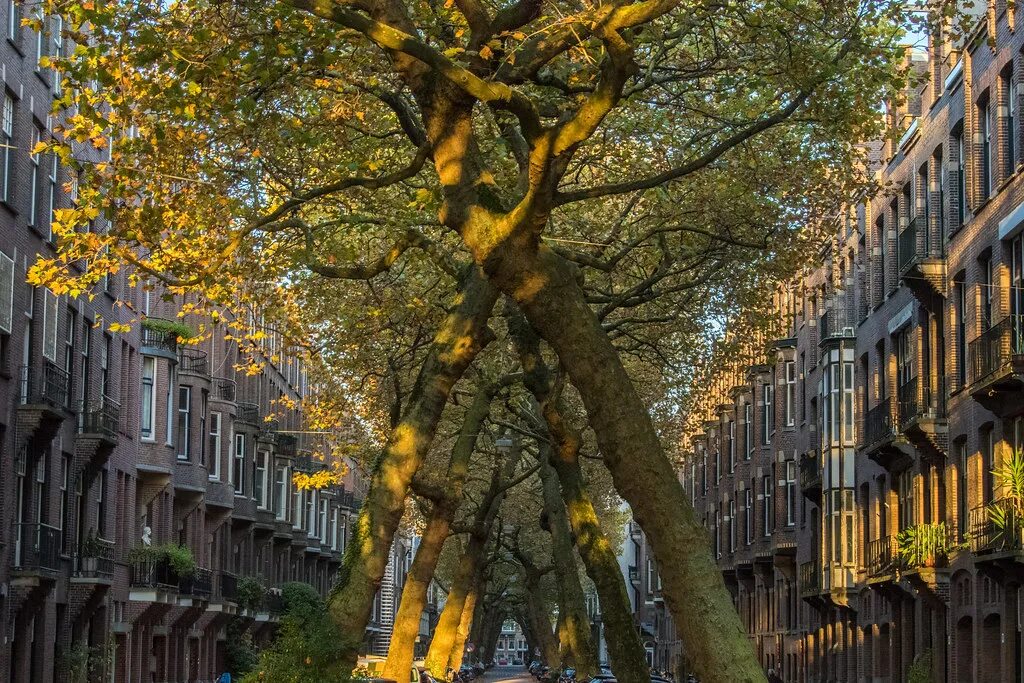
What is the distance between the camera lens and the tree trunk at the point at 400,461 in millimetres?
24594

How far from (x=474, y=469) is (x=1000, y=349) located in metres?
31.8

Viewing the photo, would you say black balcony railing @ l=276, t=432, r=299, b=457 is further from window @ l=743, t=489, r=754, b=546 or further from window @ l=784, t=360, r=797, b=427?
window @ l=784, t=360, r=797, b=427

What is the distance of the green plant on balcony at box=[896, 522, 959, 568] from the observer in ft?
122

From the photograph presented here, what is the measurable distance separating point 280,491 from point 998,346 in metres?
51.7

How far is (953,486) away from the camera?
122 ft

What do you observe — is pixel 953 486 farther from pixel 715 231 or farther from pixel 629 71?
pixel 629 71

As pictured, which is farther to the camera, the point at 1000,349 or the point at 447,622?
the point at 447,622

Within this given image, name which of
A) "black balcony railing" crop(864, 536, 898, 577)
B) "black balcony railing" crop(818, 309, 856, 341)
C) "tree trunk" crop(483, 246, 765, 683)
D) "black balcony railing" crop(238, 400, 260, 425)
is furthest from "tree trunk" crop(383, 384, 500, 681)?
"black balcony railing" crop(238, 400, 260, 425)

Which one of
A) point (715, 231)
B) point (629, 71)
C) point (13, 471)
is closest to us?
point (629, 71)

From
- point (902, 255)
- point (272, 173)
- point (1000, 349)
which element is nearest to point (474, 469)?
point (902, 255)

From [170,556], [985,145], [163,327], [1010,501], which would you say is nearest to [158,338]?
[163,327]

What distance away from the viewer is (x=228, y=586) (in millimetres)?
63000

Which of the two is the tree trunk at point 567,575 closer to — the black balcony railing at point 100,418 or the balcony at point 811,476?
the balcony at point 811,476

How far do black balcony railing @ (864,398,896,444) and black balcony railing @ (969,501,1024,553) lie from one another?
26.2ft
